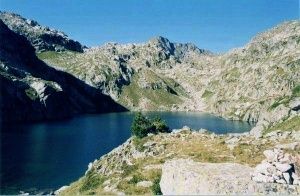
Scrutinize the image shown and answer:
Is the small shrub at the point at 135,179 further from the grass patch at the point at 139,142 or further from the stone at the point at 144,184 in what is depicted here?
the grass patch at the point at 139,142

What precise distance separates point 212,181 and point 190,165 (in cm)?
621

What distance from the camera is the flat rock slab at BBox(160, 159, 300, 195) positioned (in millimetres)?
43469

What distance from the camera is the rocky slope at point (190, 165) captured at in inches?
1770

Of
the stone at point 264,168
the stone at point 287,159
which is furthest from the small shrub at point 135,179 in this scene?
the stone at point 287,159

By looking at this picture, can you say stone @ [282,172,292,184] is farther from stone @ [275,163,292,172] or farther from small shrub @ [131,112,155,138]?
small shrub @ [131,112,155,138]

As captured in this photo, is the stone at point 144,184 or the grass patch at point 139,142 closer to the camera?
the stone at point 144,184

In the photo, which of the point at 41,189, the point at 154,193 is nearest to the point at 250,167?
the point at 154,193

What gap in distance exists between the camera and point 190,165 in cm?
5119

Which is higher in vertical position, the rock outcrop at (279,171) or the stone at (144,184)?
the rock outcrop at (279,171)

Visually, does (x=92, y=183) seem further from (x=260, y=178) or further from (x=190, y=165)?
(x=260, y=178)

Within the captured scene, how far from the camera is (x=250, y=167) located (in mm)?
52000

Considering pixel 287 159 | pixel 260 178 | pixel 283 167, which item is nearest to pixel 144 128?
pixel 287 159

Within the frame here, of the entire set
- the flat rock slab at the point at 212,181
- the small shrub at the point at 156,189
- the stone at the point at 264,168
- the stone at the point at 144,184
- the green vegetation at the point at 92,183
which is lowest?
the green vegetation at the point at 92,183

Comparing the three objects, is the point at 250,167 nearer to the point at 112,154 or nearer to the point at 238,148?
the point at 238,148
